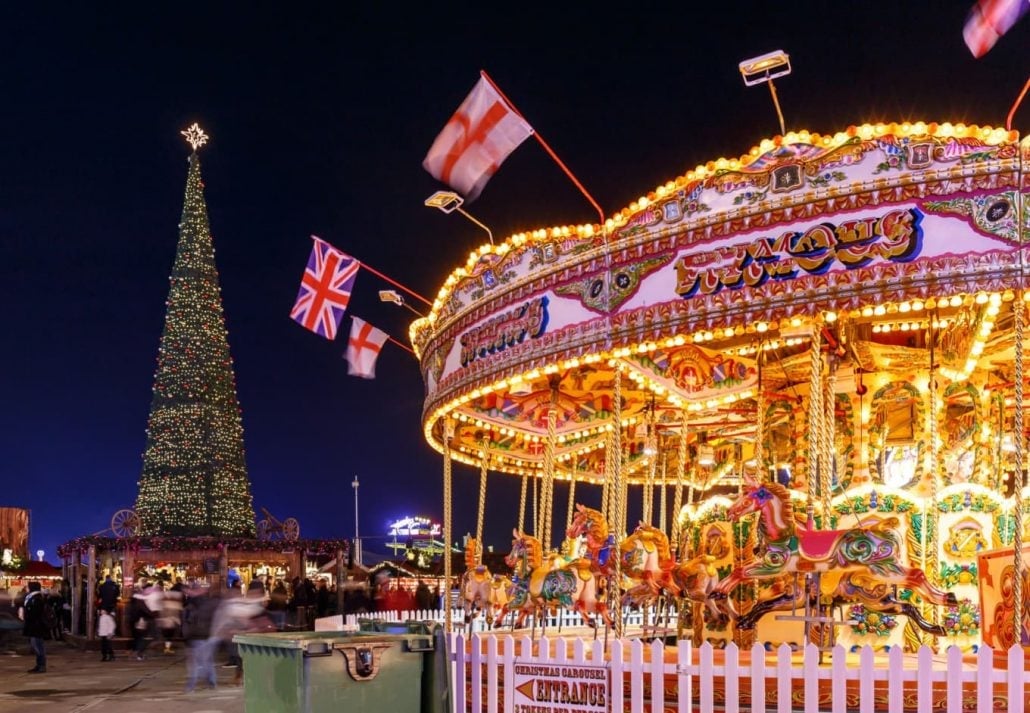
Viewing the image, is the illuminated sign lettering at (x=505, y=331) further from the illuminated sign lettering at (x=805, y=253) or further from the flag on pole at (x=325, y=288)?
the flag on pole at (x=325, y=288)

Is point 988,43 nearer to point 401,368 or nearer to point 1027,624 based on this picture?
point 1027,624

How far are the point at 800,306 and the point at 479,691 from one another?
3947 mm

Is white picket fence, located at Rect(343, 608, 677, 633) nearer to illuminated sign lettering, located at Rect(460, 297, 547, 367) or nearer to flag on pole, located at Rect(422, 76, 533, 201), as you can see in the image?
illuminated sign lettering, located at Rect(460, 297, 547, 367)

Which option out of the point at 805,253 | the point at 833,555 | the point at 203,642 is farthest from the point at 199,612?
the point at 805,253

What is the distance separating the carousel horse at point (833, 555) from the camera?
9.66 m

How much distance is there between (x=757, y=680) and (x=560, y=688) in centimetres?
154

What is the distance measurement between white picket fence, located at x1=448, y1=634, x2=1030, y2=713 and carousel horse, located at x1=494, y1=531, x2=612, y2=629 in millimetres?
2437

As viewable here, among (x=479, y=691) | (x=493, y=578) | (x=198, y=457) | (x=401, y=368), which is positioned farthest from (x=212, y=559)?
(x=401, y=368)

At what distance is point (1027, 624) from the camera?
369 inches

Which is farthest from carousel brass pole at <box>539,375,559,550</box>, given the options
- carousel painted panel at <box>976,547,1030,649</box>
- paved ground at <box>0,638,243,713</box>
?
carousel painted panel at <box>976,547,1030,649</box>

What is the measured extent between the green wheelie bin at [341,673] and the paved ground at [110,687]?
494 cm

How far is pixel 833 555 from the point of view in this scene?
9812 mm

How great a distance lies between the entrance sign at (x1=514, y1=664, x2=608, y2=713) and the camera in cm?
822

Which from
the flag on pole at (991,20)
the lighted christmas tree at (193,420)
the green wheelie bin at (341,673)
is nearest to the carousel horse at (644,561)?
the green wheelie bin at (341,673)
